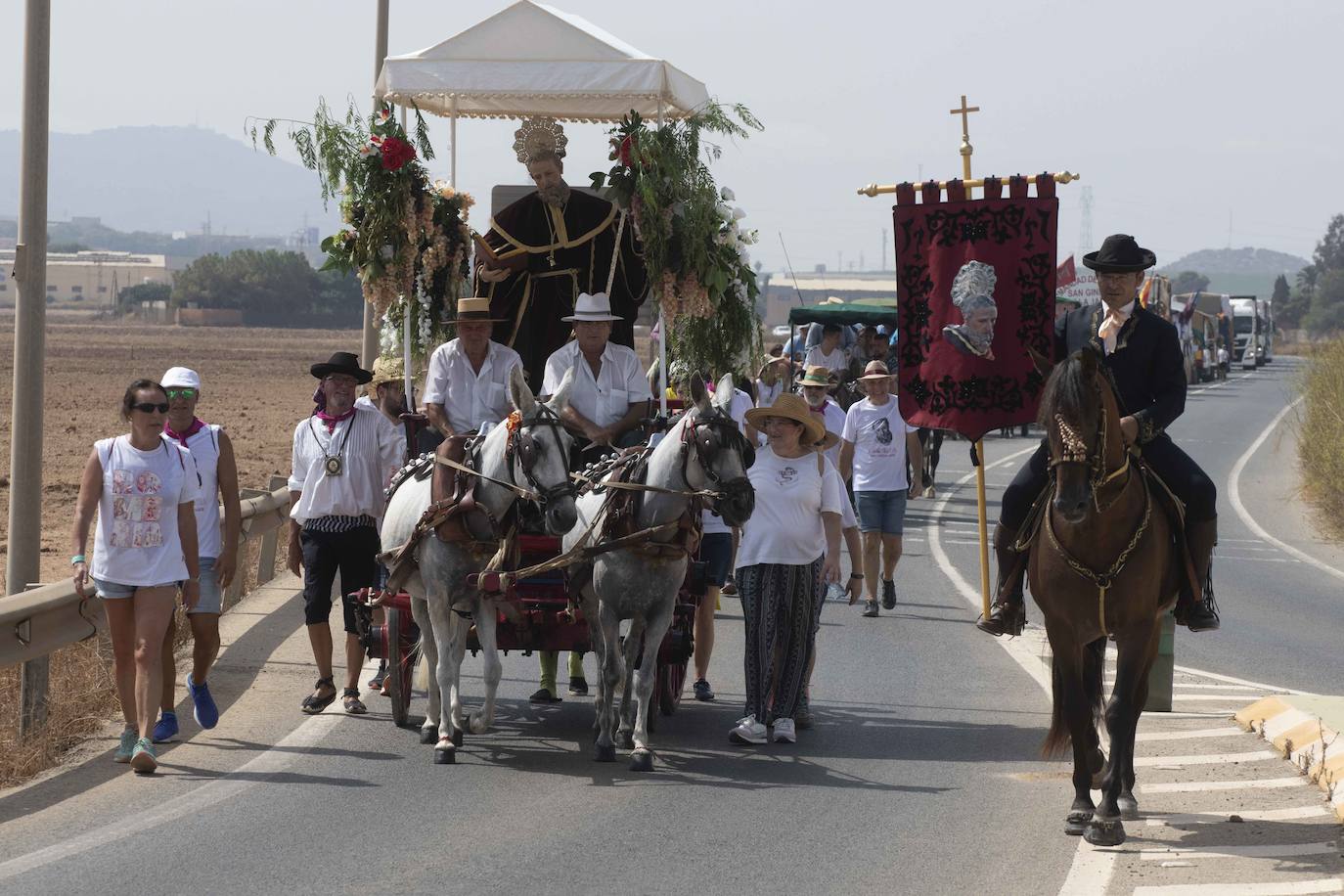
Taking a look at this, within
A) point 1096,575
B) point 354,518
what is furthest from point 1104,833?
point 354,518

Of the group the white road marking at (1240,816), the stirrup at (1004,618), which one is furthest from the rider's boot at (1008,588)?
the white road marking at (1240,816)

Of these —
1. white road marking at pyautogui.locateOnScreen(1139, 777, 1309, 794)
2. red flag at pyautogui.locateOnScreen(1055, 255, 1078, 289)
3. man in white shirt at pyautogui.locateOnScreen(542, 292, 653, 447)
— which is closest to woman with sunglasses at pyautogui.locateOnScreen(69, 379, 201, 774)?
man in white shirt at pyautogui.locateOnScreen(542, 292, 653, 447)

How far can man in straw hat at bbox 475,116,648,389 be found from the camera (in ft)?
44.2

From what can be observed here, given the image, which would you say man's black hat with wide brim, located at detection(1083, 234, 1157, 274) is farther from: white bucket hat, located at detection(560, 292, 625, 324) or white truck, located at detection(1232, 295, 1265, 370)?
white truck, located at detection(1232, 295, 1265, 370)

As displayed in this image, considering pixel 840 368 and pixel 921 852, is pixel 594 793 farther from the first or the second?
pixel 840 368

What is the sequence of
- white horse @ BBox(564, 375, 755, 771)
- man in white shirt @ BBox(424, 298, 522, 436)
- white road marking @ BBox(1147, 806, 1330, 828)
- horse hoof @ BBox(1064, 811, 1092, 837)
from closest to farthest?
horse hoof @ BBox(1064, 811, 1092, 837) → white road marking @ BBox(1147, 806, 1330, 828) → white horse @ BBox(564, 375, 755, 771) → man in white shirt @ BBox(424, 298, 522, 436)

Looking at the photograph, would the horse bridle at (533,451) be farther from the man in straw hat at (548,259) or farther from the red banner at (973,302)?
the red banner at (973,302)

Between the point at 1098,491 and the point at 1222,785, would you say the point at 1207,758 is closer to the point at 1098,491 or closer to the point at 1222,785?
the point at 1222,785

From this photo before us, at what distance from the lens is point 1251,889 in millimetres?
7820

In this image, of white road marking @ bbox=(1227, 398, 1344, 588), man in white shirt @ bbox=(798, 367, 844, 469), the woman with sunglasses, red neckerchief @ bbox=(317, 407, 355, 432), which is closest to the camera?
the woman with sunglasses

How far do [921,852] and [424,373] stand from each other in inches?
259

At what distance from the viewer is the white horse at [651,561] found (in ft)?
33.9

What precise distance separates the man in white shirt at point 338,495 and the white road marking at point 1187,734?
15.9 ft

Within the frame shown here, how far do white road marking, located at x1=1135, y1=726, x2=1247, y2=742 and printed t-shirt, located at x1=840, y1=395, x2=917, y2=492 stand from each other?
583 centimetres
